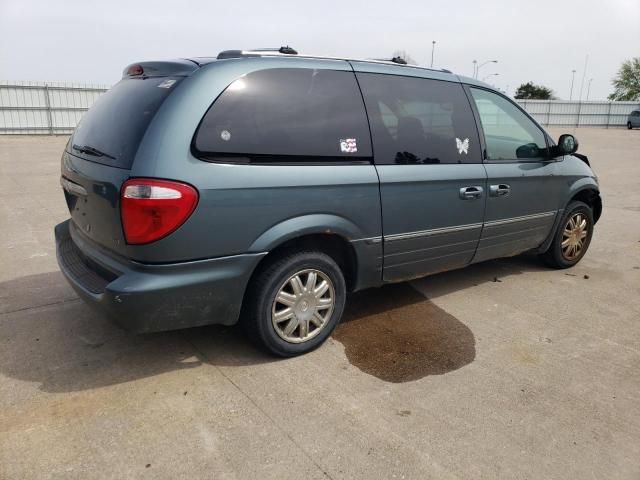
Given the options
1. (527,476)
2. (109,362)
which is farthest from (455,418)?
(109,362)

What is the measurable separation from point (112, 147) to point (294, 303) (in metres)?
1.42

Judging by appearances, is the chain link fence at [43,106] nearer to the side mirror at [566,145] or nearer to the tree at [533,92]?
the side mirror at [566,145]

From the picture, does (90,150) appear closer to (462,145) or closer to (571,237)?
(462,145)

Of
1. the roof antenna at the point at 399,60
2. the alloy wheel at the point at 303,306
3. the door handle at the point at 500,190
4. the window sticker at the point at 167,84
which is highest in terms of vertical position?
the roof antenna at the point at 399,60

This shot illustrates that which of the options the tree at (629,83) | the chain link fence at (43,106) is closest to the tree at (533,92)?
the tree at (629,83)

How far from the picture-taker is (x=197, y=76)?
289 cm

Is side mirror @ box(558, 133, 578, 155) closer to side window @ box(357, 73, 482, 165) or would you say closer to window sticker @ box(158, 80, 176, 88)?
side window @ box(357, 73, 482, 165)

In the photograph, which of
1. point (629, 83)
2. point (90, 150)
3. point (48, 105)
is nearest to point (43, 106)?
point (48, 105)

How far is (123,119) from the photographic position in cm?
305

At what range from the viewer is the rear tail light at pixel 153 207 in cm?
267

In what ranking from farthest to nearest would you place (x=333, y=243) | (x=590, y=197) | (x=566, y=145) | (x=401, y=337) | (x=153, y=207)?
(x=590, y=197) → (x=566, y=145) → (x=401, y=337) → (x=333, y=243) → (x=153, y=207)

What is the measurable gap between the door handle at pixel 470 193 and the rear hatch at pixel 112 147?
2.18 meters

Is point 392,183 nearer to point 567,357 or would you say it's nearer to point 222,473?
point 567,357

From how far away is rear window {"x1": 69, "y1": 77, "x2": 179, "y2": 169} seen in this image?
9.38ft
